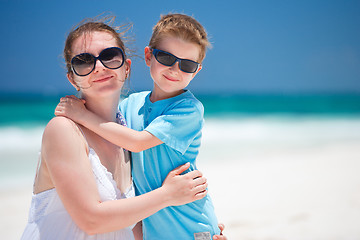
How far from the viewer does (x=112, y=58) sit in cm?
187

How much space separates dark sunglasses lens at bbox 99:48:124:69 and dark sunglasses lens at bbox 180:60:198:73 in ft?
1.32

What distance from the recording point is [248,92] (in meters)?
49.1

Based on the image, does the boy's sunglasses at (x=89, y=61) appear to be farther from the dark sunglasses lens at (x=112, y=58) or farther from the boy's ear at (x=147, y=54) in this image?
the boy's ear at (x=147, y=54)

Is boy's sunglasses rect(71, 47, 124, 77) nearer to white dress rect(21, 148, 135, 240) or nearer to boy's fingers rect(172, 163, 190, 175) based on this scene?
white dress rect(21, 148, 135, 240)

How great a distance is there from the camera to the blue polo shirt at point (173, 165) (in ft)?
6.52

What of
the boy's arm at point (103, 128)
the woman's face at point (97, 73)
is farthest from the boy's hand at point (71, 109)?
the woman's face at point (97, 73)

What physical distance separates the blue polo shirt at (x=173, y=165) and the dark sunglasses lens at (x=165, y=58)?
0.23 m

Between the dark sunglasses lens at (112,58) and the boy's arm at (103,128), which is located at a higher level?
the dark sunglasses lens at (112,58)

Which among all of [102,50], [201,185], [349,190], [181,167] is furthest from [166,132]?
[349,190]

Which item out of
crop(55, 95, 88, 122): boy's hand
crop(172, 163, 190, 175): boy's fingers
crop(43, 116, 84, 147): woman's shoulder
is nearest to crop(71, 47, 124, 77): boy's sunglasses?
crop(55, 95, 88, 122): boy's hand

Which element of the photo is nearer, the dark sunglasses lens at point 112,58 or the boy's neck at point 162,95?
the dark sunglasses lens at point 112,58

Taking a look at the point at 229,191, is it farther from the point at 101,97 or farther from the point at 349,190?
the point at 101,97

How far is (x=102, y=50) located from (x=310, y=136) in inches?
553

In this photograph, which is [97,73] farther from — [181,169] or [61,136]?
[181,169]
